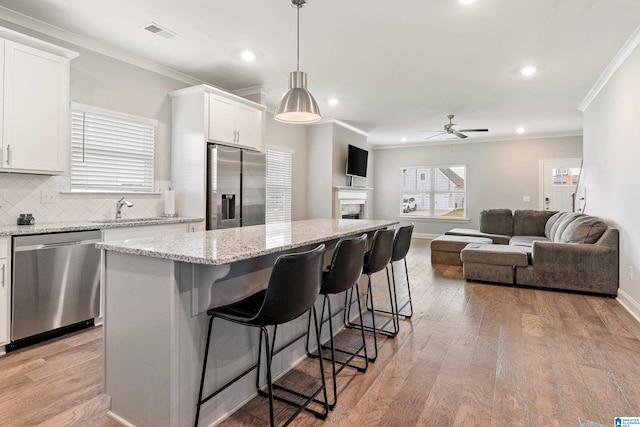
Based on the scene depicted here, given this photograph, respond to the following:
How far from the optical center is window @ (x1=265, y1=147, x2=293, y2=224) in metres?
6.07

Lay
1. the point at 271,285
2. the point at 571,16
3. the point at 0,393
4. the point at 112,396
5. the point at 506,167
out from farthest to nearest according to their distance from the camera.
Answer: the point at 506,167
the point at 571,16
the point at 0,393
the point at 112,396
the point at 271,285

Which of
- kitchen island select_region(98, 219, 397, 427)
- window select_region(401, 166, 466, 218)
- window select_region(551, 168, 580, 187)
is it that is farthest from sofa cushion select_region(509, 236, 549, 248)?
kitchen island select_region(98, 219, 397, 427)

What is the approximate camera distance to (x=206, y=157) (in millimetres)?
4094

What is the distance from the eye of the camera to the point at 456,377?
225cm

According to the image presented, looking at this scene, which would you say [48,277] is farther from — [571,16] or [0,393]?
[571,16]

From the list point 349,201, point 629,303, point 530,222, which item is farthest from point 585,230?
point 349,201

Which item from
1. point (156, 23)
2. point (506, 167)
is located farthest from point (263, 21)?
point (506, 167)

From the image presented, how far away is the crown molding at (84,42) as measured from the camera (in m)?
3.00

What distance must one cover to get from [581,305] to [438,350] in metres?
2.29

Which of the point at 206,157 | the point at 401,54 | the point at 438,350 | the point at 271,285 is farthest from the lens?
the point at 206,157

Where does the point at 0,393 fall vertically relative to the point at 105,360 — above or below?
below

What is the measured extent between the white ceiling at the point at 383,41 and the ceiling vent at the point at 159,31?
60 millimetres

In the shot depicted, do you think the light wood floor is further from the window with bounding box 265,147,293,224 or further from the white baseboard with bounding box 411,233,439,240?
the white baseboard with bounding box 411,233,439,240

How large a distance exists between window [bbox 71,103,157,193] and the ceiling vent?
39.4 inches
